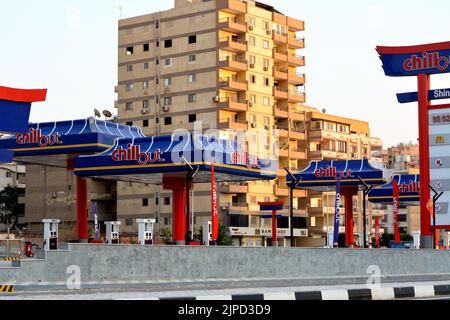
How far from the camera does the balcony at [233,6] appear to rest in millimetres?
102312

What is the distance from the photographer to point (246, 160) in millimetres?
54062

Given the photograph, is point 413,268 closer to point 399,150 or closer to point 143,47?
point 143,47

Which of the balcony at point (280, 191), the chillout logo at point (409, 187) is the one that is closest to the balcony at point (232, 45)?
the balcony at point (280, 191)

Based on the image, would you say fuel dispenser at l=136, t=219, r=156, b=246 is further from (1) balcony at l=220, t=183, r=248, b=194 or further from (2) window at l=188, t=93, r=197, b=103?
(2) window at l=188, t=93, r=197, b=103

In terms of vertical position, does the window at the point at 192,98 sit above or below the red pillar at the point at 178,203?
above

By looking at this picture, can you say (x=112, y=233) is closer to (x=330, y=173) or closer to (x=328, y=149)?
(x=330, y=173)

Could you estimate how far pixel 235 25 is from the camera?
103 m

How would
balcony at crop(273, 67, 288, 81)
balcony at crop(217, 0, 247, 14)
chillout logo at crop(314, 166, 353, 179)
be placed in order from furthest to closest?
balcony at crop(273, 67, 288, 81) → balcony at crop(217, 0, 247, 14) → chillout logo at crop(314, 166, 353, 179)

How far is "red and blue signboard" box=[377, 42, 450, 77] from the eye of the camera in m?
49.7

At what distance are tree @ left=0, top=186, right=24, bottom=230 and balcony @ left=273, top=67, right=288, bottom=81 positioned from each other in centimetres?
3587

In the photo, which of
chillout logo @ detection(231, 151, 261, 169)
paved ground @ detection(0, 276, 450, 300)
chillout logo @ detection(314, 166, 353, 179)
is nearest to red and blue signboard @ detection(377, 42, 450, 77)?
chillout logo @ detection(231, 151, 261, 169)

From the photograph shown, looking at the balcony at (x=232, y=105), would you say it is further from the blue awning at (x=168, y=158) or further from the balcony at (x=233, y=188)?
the blue awning at (x=168, y=158)

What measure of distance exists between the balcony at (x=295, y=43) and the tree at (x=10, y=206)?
126ft
